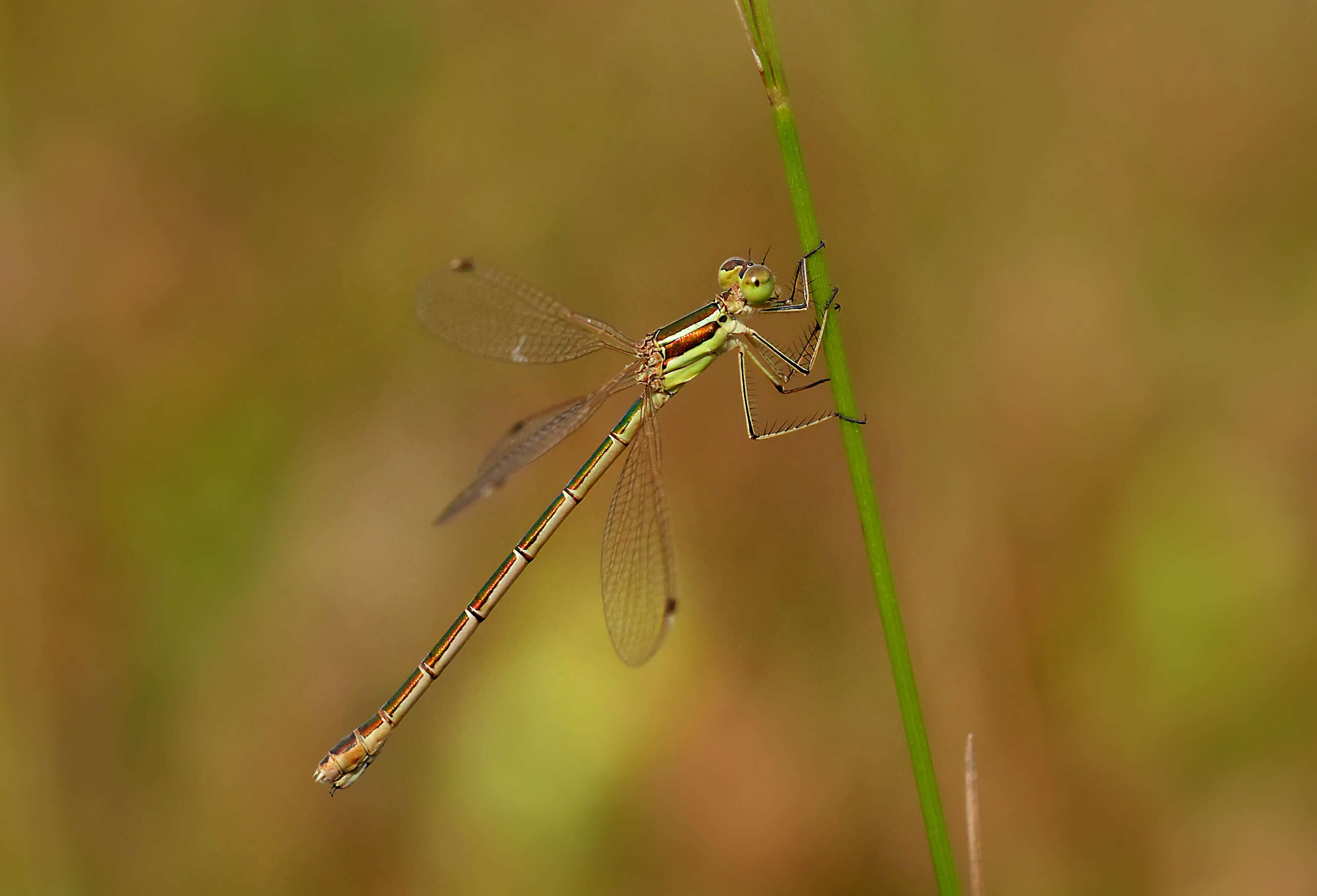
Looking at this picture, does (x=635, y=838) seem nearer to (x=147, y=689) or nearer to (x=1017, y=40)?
(x=147, y=689)

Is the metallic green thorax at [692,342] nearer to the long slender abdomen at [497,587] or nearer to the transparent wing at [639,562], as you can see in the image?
the long slender abdomen at [497,587]

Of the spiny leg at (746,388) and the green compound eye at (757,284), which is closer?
the spiny leg at (746,388)

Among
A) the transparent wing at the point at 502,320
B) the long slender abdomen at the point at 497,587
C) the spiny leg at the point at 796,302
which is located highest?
the spiny leg at the point at 796,302

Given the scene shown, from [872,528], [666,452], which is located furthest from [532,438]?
[872,528]

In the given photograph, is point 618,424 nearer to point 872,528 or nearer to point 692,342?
point 692,342

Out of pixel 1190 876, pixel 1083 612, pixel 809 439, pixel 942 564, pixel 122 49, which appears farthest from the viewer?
pixel 122 49

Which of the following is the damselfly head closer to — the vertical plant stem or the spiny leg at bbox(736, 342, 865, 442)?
the spiny leg at bbox(736, 342, 865, 442)

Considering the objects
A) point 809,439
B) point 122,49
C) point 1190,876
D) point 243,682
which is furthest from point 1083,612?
point 122,49

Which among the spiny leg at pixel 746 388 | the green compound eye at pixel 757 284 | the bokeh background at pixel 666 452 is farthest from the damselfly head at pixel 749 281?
the bokeh background at pixel 666 452
